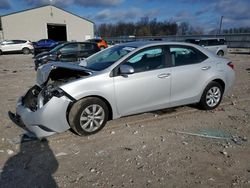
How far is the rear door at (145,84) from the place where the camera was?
16.6ft

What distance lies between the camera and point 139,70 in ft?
17.2

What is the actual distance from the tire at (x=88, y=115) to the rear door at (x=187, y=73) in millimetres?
1630

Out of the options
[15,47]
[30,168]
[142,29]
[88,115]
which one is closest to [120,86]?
[88,115]

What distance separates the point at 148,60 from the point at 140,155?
208 centimetres

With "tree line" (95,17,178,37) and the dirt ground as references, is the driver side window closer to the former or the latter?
the dirt ground

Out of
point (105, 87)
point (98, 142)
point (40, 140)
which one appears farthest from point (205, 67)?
point (40, 140)

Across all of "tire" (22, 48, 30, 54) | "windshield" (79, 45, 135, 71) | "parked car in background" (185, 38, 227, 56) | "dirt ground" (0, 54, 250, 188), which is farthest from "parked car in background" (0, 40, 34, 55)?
"windshield" (79, 45, 135, 71)

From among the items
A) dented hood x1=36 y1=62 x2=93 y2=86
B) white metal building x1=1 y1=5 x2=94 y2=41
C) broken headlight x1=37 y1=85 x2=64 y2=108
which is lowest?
broken headlight x1=37 y1=85 x2=64 y2=108

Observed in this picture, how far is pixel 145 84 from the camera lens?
17.2 feet

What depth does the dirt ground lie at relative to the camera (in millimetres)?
3500

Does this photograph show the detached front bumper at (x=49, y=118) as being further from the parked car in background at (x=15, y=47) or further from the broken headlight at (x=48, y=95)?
the parked car in background at (x=15, y=47)

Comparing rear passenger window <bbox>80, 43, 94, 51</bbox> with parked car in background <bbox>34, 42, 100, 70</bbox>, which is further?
rear passenger window <bbox>80, 43, 94, 51</bbox>

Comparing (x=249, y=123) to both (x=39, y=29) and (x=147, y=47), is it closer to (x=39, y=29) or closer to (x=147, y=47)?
(x=147, y=47)

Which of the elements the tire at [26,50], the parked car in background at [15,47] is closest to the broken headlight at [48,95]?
the parked car in background at [15,47]
